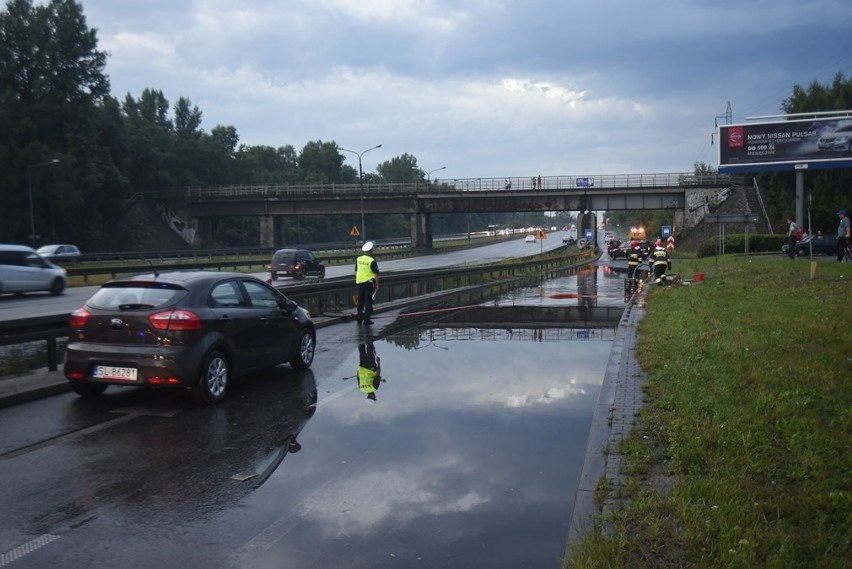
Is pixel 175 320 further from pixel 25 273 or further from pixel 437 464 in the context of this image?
pixel 25 273

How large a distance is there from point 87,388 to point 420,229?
69.4 metres

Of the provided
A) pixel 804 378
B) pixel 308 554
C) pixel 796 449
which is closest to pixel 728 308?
pixel 804 378

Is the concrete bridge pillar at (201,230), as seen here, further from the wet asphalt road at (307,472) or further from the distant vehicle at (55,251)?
the wet asphalt road at (307,472)

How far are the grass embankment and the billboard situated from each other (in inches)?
1542

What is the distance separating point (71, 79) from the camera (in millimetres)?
68000

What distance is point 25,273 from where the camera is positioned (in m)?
25.1

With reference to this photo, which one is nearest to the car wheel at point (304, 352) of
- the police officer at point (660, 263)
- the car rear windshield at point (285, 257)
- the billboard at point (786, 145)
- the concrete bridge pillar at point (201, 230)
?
the police officer at point (660, 263)

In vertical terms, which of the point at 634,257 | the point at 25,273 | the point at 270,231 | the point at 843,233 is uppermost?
the point at 270,231

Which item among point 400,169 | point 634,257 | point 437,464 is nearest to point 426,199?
point 634,257

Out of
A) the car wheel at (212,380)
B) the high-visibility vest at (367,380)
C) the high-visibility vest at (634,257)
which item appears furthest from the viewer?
the high-visibility vest at (634,257)

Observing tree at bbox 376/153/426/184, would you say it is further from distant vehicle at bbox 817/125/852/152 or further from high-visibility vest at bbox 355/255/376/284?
high-visibility vest at bbox 355/255/376/284

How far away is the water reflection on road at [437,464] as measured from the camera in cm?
456

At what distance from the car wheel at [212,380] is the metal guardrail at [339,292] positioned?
284 cm

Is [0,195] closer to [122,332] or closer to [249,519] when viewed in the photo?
[122,332]
